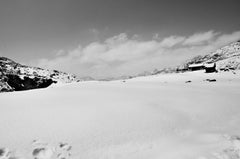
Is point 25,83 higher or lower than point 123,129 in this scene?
higher

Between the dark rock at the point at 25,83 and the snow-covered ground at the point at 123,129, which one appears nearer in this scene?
the snow-covered ground at the point at 123,129

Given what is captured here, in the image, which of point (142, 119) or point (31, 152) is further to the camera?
point (142, 119)

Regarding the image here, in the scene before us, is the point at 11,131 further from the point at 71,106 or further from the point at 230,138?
the point at 230,138

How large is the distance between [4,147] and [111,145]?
2.95 metres

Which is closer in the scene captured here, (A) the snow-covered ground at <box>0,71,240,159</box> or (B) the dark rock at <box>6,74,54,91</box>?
(A) the snow-covered ground at <box>0,71,240,159</box>

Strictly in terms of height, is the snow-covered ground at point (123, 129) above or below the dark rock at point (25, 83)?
below

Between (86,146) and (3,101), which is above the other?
(3,101)

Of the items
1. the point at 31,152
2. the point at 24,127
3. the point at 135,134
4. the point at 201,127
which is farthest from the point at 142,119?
the point at 24,127

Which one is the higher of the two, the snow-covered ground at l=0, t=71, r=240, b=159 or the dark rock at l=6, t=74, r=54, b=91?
the dark rock at l=6, t=74, r=54, b=91

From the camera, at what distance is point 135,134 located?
199 inches

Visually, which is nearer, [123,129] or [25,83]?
[123,129]

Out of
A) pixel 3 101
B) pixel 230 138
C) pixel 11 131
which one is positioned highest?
pixel 3 101

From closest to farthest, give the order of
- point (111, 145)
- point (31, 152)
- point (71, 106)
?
point (31, 152) → point (111, 145) → point (71, 106)

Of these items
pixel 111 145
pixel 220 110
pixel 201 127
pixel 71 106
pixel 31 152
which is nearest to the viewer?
pixel 31 152
